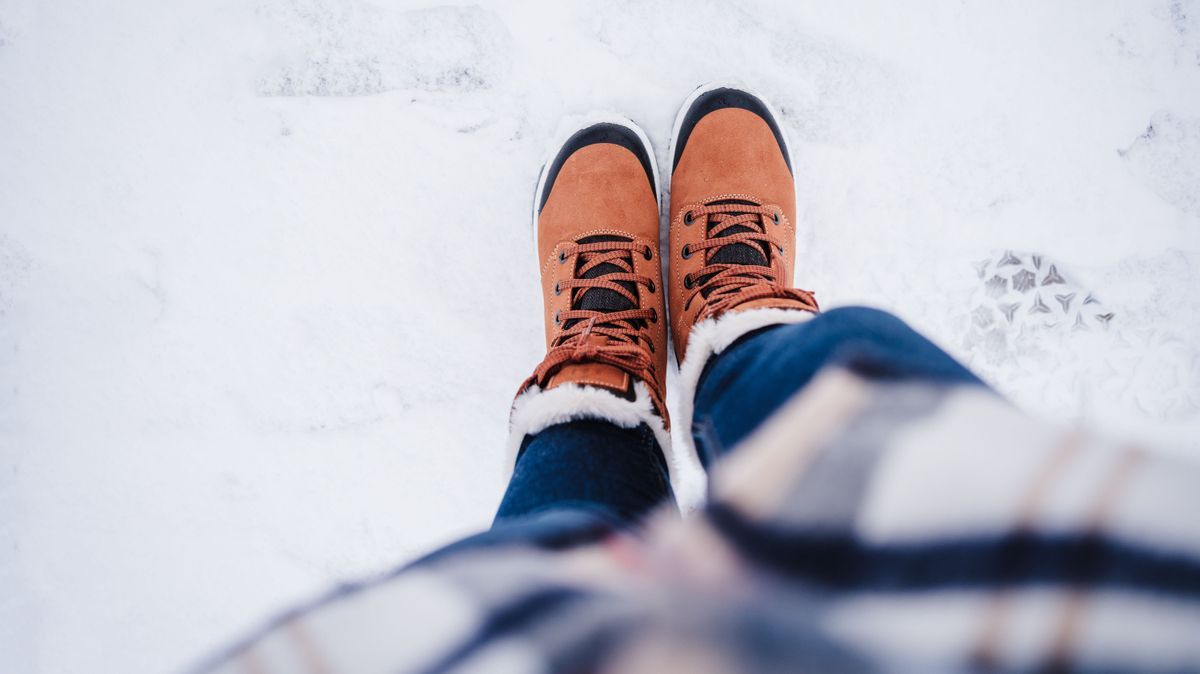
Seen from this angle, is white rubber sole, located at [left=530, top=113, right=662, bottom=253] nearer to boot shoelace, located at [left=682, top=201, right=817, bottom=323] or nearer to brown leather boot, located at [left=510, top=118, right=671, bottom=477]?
brown leather boot, located at [left=510, top=118, right=671, bottom=477]

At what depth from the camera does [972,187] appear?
0.84 meters

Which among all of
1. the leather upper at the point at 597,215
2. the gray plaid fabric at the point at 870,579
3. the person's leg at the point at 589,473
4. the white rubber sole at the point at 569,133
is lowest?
the gray plaid fabric at the point at 870,579

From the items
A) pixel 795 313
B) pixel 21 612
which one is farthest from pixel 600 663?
pixel 21 612

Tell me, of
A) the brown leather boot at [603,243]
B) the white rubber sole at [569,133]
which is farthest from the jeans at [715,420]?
the white rubber sole at [569,133]

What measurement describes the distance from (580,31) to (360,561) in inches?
31.3

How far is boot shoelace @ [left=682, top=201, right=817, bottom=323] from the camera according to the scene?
788 mm

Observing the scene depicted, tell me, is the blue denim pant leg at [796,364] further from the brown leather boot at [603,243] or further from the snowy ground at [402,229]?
the snowy ground at [402,229]

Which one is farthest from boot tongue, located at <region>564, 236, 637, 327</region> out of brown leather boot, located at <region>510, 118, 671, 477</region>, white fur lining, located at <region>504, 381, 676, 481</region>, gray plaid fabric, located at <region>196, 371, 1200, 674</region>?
gray plaid fabric, located at <region>196, 371, 1200, 674</region>

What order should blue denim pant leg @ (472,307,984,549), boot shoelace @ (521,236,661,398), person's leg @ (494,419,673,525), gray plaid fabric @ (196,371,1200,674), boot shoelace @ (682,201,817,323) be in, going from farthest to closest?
boot shoelace @ (682,201,817,323) < boot shoelace @ (521,236,661,398) < person's leg @ (494,419,673,525) < blue denim pant leg @ (472,307,984,549) < gray plaid fabric @ (196,371,1200,674)

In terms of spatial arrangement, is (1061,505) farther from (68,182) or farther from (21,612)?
(21,612)

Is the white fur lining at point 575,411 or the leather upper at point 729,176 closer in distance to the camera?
→ the white fur lining at point 575,411

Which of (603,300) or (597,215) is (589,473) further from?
(597,215)

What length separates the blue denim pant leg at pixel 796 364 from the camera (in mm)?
332

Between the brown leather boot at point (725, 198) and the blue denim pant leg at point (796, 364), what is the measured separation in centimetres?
24
